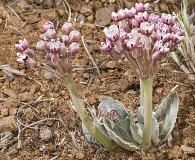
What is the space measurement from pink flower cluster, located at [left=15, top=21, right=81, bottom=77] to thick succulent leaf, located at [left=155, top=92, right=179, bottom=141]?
81 centimetres

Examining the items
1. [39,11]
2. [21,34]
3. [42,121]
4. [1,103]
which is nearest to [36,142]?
[42,121]

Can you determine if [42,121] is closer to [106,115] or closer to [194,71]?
[106,115]

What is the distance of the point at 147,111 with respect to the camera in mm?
3352

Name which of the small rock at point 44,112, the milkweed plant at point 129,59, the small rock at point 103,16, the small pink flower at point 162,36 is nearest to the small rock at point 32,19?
the small rock at point 103,16

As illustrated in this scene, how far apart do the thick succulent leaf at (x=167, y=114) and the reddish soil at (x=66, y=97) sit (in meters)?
0.15

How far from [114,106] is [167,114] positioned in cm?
38

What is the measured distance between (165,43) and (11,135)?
151 cm

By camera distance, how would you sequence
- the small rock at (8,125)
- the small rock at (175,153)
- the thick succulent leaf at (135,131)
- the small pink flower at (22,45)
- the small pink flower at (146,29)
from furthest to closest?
the small rock at (8,125), the small rock at (175,153), the thick succulent leaf at (135,131), the small pink flower at (22,45), the small pink flower at (146,29)

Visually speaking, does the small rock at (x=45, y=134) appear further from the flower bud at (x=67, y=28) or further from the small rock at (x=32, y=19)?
the small rock at (x=32, y=19)

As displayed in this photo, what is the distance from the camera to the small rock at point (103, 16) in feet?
15.4

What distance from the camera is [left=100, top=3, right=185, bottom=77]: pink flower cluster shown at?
3023 millimetres


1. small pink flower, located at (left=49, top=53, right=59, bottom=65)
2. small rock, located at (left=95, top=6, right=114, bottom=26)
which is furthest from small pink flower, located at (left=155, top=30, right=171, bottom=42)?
small rock, located at (left=95, top=6, right=114, bottom=26)

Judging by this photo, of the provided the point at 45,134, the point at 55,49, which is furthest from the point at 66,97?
the point at 55,49

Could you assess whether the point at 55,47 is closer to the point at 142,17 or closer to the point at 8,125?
the point at 142,17
